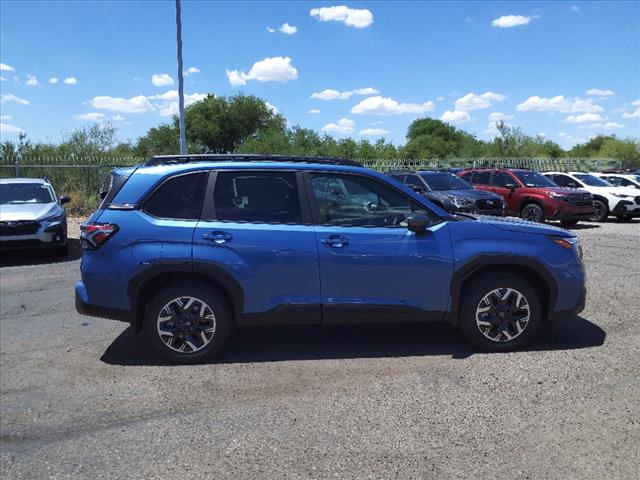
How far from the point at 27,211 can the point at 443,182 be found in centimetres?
1088

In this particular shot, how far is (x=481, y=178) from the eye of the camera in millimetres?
17828

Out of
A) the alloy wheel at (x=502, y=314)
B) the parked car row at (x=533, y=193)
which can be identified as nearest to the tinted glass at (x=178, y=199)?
the alloy wheel at (x=502, y=314)

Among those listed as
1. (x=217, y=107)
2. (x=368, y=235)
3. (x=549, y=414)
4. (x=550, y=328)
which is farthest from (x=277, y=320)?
(x=217, y=107)

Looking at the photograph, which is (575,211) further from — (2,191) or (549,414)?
(2,191)

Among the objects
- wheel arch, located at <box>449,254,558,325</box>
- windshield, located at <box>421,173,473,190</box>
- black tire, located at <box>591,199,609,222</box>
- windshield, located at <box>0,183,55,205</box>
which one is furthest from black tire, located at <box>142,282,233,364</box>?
black tire, located at <box>591,199,609,222</box>

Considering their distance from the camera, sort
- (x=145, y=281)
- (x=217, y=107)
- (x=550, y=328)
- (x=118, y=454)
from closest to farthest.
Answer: (x=118, y=454)
(x=145, y=281)
(x=550, y=328)
(x=217, y=107)

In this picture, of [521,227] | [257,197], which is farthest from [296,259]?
[521,227]

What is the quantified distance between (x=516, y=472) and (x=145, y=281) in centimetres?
321

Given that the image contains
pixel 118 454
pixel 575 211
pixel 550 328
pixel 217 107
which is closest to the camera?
pixel 118 454

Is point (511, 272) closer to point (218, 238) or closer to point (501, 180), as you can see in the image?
point (218, 238)

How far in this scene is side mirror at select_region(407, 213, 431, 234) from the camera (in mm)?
4762

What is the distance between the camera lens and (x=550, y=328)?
5750 mm

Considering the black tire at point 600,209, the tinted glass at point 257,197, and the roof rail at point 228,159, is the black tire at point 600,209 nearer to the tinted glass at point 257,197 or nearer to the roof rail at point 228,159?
the roof rail at point 228,159

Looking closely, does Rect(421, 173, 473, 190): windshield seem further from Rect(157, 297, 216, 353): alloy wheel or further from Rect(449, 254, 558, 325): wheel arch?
Rect(157, 297, 216, 353): alloy wheel
